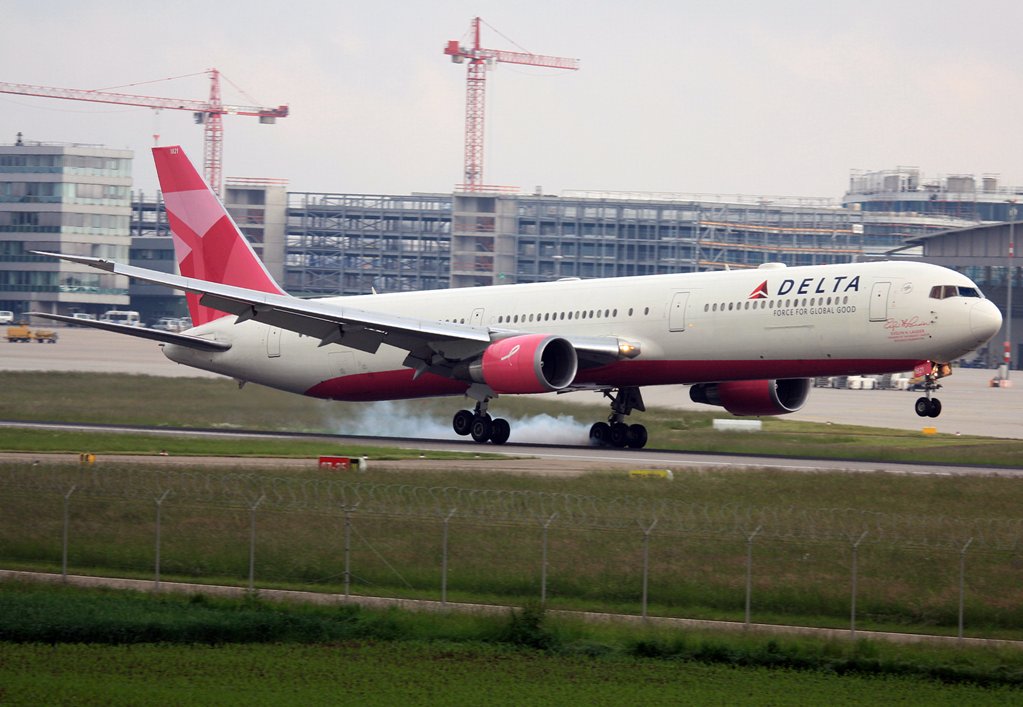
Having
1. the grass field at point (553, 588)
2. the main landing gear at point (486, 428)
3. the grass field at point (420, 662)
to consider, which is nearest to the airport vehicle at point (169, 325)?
the main landing gear at point (486, 428)

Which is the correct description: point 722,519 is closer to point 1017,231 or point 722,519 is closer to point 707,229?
point 1017,231

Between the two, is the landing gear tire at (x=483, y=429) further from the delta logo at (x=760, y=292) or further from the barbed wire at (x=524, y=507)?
the barbed wire at (x=524, y=507)

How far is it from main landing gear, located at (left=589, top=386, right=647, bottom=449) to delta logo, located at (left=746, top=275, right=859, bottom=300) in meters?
6.16

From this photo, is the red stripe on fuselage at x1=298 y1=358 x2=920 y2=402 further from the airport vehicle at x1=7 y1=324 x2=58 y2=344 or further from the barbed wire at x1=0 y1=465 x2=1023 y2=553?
the airport vehicle at x1=7 y1=324 x2=58 y2=344

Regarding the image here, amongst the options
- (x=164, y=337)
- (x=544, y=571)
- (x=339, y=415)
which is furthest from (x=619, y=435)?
(x=544, y=571)

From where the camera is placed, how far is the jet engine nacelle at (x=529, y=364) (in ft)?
127

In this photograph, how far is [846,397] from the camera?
81.1 metres

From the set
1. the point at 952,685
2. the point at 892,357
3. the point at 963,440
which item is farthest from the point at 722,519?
the point at 963,440

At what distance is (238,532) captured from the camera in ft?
80.3

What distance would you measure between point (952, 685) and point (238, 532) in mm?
12906

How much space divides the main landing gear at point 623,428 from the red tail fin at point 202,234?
13.4 m

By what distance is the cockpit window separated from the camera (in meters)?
36.3

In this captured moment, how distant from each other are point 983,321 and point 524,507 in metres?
16.3

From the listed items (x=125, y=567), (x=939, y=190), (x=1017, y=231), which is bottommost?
(x=125, y=567)
